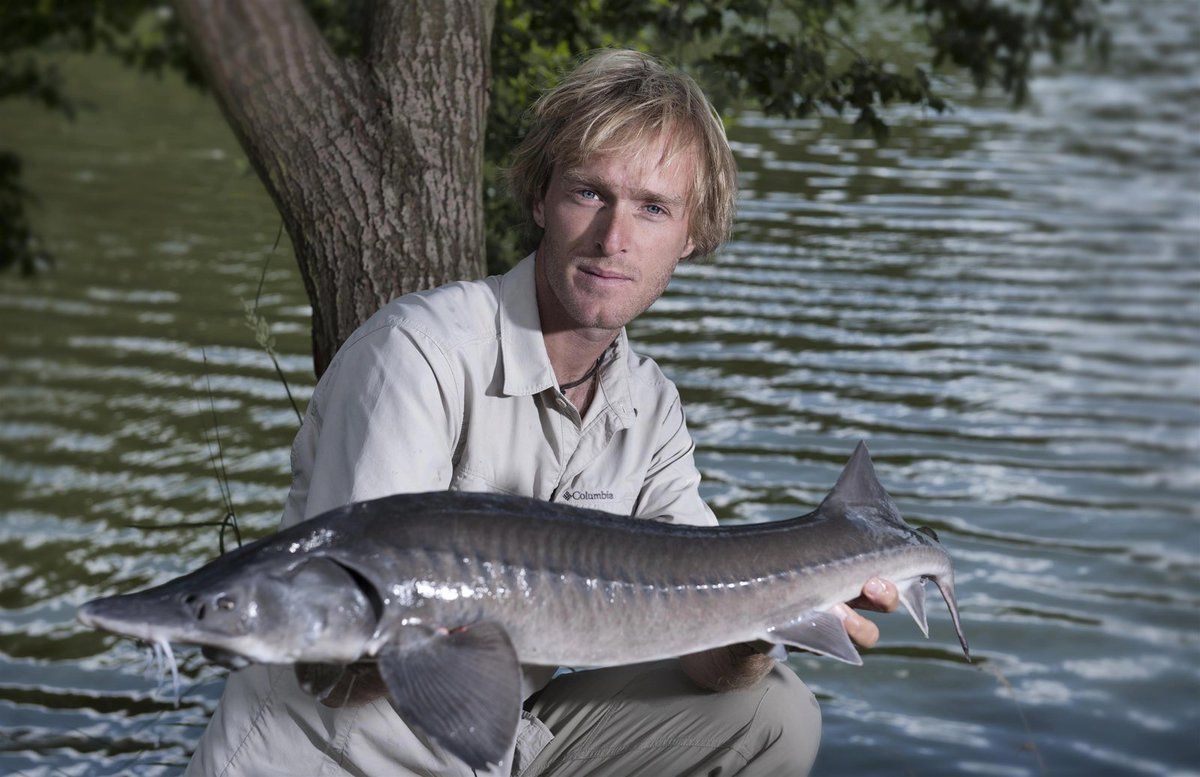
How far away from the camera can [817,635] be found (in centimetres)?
329

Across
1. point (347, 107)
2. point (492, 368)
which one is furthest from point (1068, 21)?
point (492, 368)

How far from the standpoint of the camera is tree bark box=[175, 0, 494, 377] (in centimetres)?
443

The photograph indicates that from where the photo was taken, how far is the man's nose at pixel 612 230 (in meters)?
3.64

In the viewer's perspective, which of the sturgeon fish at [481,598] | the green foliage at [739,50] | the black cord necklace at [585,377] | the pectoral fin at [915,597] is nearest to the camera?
the sturgeon fish at [481,598]

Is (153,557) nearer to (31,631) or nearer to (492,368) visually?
(31,631)

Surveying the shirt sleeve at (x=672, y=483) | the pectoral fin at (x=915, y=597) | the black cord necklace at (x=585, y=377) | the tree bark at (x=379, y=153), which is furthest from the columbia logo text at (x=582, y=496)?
the tree bark at (x=379, y=153)

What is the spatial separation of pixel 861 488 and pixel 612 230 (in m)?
0.88

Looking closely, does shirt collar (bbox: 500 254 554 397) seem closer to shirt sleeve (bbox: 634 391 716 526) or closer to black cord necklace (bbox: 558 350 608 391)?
black cord necklace (bbox: 558 350 608 391)

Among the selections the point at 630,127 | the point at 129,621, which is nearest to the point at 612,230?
the point at 630,127

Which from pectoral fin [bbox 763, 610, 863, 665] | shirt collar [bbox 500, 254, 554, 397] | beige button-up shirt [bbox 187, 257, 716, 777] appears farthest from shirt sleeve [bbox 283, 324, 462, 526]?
pectoral fin [bbox 763, 610, 863, 665]

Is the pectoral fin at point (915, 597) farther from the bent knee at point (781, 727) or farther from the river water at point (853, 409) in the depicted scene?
the river water at point (853, 409)

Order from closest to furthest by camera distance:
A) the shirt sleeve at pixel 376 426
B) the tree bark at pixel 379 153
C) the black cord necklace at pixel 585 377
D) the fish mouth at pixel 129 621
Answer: the fish mouth at pixel 129 621
the shirt sleeve at pixel 376 426
the black cord necklace at pixel 585 377
the tree bark at pixel 379 153

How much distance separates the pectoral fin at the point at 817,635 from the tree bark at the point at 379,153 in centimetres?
186

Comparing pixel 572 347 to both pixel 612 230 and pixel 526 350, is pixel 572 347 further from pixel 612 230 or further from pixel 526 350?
pixel 612 230
